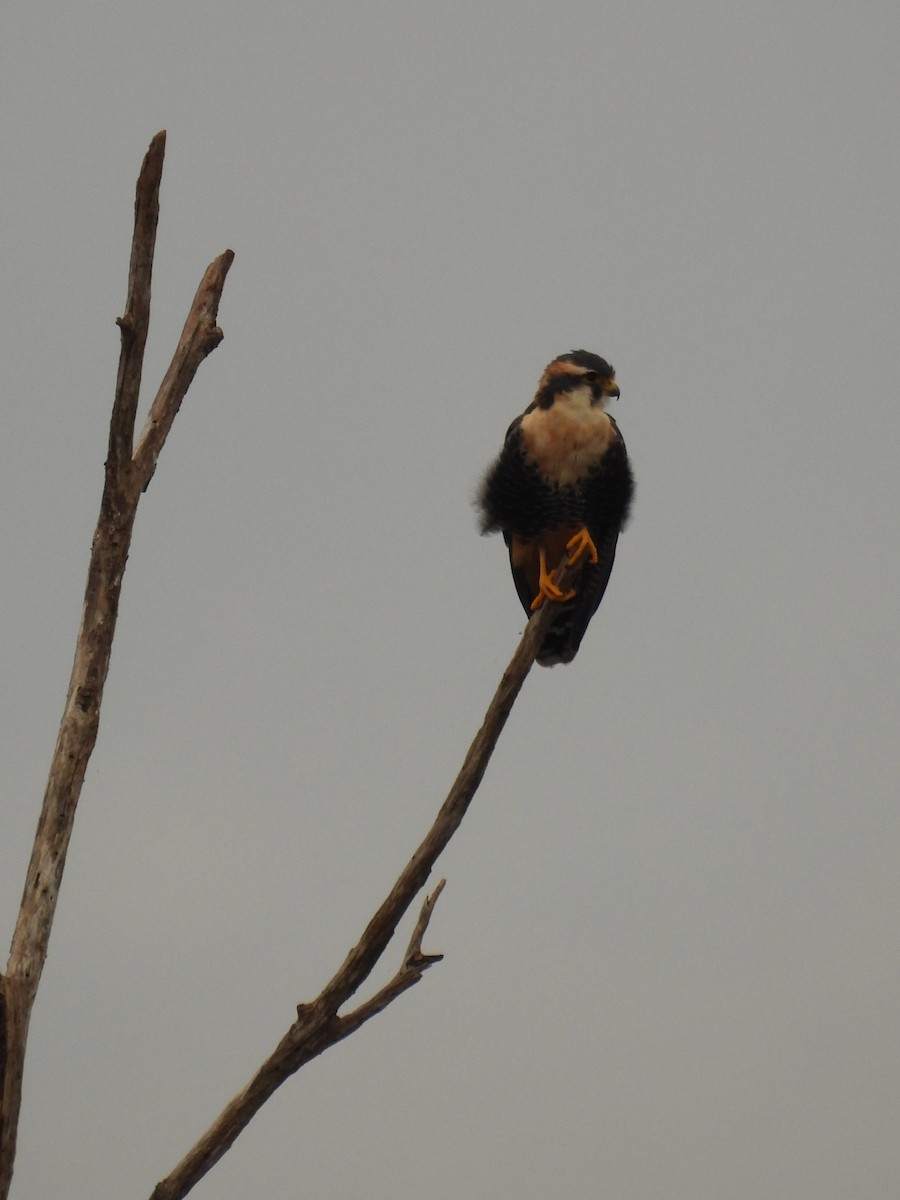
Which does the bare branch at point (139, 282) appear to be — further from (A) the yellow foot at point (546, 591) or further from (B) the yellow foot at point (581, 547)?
(B) the yellow foot at point (581, 547)

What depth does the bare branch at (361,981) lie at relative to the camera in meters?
3.65

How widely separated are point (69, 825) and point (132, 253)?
166 centimetres

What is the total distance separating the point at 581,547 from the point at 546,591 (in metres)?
0.22

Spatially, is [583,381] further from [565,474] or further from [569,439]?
[565,474]

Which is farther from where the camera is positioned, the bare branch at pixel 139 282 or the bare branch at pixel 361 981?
the bare branch at pixel 139 282

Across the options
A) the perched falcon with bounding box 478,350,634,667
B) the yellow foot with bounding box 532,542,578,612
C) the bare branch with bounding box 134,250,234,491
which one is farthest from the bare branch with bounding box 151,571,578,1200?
the perched falcon with bounding box 478,350,634,667

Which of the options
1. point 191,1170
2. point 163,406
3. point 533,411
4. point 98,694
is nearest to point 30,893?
point 98,694

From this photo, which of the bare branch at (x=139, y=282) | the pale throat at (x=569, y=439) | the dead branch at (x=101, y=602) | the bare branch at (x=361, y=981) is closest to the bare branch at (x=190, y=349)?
the dead branch at (x=101, y=602)

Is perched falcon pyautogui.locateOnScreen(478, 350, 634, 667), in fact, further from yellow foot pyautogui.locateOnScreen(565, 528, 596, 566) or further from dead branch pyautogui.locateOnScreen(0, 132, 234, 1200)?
dead branch pyautogui.locateOnScreen(0, 132, 234, 1200)

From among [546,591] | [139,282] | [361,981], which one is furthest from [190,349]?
[361,981]

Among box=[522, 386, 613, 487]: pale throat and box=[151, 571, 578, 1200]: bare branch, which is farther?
box=[522, 386, 613, 487]: pale throat

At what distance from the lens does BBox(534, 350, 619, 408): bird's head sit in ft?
18.5

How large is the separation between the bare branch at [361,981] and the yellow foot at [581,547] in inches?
48.9

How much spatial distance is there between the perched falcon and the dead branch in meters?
1.69
